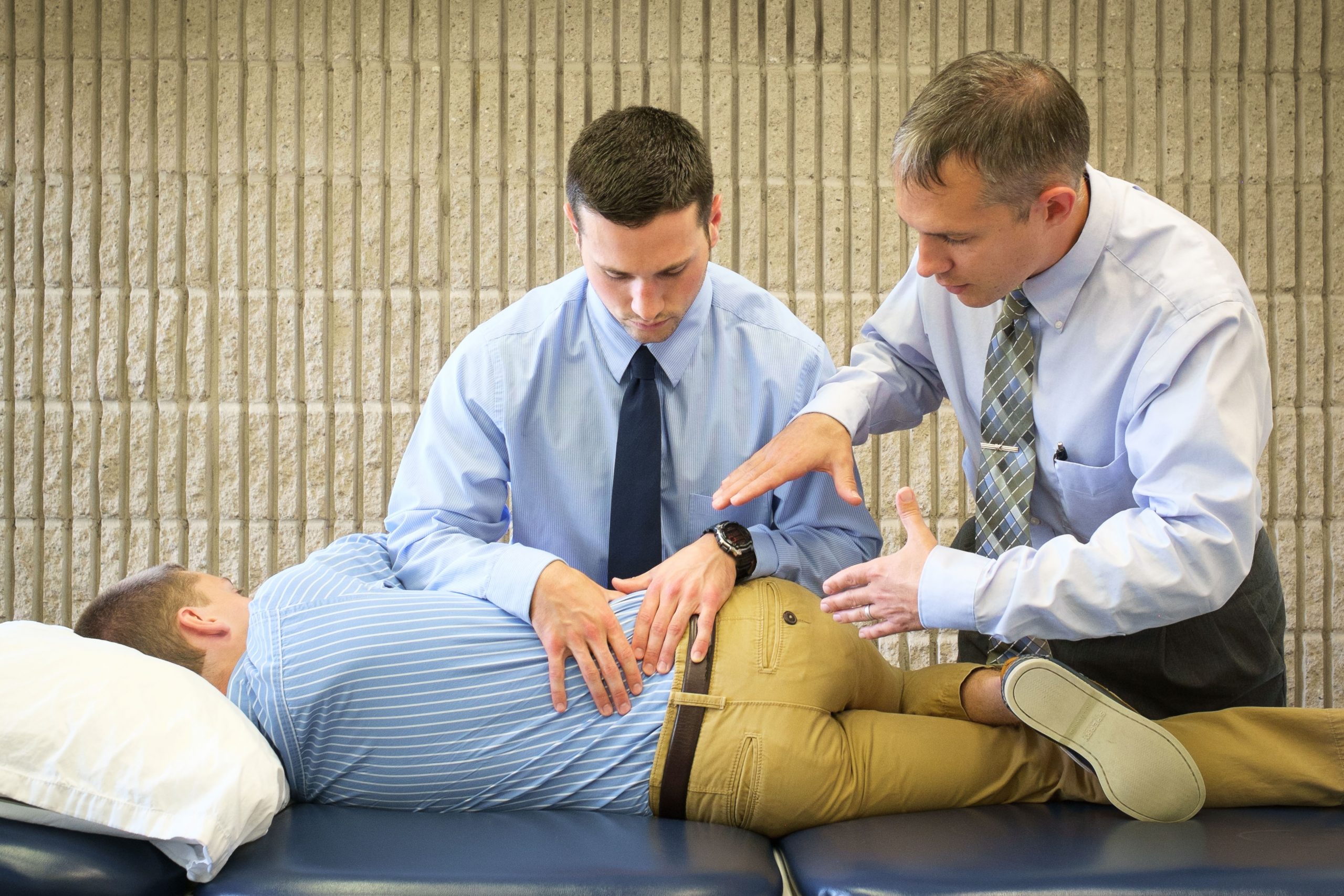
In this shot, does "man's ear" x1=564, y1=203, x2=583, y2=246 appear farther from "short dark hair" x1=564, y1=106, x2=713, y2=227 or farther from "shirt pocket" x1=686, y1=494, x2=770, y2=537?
"shirt pocket" x1=686, y1=494, x2=770, y2=537

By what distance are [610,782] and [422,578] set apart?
0.53 meters

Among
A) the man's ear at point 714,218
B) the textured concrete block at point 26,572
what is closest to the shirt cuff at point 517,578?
the man's ear at point 714,218

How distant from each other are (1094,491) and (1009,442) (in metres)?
0.14

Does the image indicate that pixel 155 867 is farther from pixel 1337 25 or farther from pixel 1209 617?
pixel 1337 25

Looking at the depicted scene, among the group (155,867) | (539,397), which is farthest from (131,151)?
(155,867)

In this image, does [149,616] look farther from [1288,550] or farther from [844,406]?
[1288,550]

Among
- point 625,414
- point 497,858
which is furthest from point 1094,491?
point 497,858

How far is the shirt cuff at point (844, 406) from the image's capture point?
5.71 ft

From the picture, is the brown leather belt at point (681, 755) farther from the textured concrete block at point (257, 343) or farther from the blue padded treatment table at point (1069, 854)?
the textured concrete block at point (257, 343)

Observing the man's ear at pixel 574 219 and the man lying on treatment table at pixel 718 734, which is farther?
the man's ear at pixel 574 219

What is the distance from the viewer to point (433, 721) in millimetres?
1415

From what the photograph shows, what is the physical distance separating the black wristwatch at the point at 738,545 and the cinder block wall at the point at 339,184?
4.72ft

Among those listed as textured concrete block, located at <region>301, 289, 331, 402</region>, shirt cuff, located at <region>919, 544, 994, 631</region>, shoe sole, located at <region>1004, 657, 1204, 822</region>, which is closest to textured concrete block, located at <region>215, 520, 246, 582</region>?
textured concrete block, located at <region>301, 289, 331, 402</region>

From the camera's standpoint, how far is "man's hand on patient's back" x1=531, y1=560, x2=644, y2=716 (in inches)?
56.6
